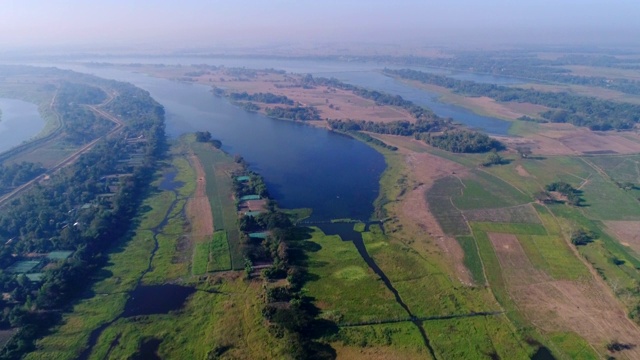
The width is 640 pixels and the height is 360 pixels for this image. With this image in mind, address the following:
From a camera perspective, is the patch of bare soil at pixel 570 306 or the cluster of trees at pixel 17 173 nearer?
the patch of bare soil at pixel 570 306

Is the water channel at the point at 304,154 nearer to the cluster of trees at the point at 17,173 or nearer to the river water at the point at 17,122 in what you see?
the river water at the point at 17,122

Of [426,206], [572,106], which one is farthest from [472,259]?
[572,106]

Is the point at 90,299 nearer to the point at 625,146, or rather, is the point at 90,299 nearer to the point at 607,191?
the point at 607,191

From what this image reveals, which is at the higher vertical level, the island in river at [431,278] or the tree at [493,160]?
the tree at [493,160]

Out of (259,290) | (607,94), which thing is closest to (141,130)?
(259,290)

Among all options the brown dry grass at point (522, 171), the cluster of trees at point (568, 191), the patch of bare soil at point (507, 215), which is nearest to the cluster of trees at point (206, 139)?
the patch of bare soil at point (507, 215)

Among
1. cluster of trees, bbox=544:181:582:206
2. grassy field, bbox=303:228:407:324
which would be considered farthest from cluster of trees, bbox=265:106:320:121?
grassy field, bbox=303:228:407:324
